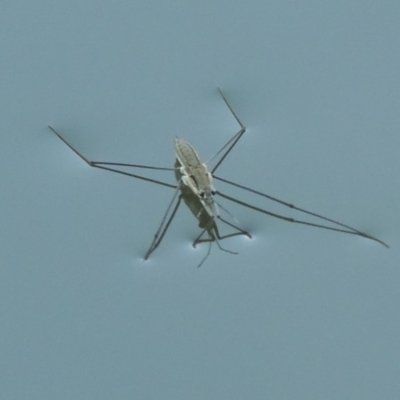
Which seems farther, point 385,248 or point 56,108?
point 56,108

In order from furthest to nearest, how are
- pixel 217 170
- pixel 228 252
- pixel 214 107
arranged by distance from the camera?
pixel 214 107
pixel 217 170
pixel 228 252

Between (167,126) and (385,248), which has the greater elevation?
(167,126)

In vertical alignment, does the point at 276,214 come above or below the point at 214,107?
below

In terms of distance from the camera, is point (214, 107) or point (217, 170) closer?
point (217, 170)

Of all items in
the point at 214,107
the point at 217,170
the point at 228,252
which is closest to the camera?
the point at 228,252

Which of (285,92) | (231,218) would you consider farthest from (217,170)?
(285,92)

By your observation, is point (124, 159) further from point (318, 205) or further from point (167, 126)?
point (318, 205)

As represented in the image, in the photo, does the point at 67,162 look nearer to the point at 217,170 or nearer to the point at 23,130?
the point at 23,130

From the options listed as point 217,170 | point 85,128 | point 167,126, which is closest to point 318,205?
point 217,170
